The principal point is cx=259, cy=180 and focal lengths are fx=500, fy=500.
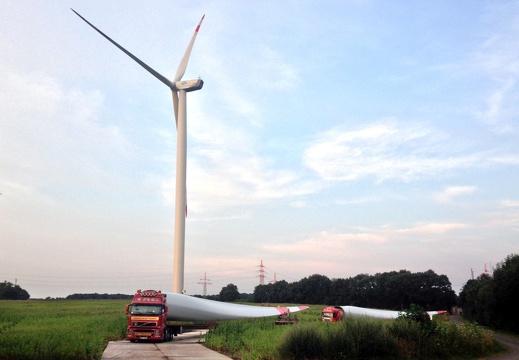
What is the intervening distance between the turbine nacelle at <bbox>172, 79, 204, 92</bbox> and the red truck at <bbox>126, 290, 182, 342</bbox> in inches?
905

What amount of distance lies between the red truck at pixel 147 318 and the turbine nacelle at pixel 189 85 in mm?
22998

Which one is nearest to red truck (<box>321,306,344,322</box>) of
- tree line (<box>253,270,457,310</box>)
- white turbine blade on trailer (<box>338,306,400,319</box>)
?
white turbine blade on trailer (<box>338,306,400,319</box>)

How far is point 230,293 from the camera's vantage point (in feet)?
397

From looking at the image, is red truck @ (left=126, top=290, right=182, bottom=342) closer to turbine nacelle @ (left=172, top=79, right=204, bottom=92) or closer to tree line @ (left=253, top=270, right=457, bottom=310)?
turbine nacelle @ (left=172, top=79, right=204, bottom=92)

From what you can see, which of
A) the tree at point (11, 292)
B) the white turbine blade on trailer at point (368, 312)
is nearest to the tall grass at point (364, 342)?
the white turbine blade on trailer at point (368, 312)

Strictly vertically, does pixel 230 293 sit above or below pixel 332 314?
above

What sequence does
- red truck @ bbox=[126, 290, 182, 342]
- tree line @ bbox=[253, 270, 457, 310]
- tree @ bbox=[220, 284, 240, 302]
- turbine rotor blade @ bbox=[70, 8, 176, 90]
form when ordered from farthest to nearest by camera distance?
1. tree @ bbox=[220, 284, 240, 302]
2. tree line @ bbox=[253, 270, 457, 310]
3. turbine rotor blade @ bbox=[70, 8, 176, 90]
4. red truck @ bbox=[126, 290, 182, 342]

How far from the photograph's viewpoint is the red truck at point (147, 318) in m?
31.9

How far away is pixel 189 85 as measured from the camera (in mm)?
49594

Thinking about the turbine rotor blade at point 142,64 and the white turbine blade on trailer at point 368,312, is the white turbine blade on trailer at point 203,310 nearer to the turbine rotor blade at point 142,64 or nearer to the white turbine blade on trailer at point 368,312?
the white turbine blade on trailer at point 368,312

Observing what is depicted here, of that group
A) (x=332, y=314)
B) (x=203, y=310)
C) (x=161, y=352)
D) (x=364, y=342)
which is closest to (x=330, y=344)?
(x=364, y=342)

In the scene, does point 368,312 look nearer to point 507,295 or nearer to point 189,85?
point 507,295

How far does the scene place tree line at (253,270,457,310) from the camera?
115 meters

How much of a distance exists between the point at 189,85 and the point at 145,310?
24.7 metres
